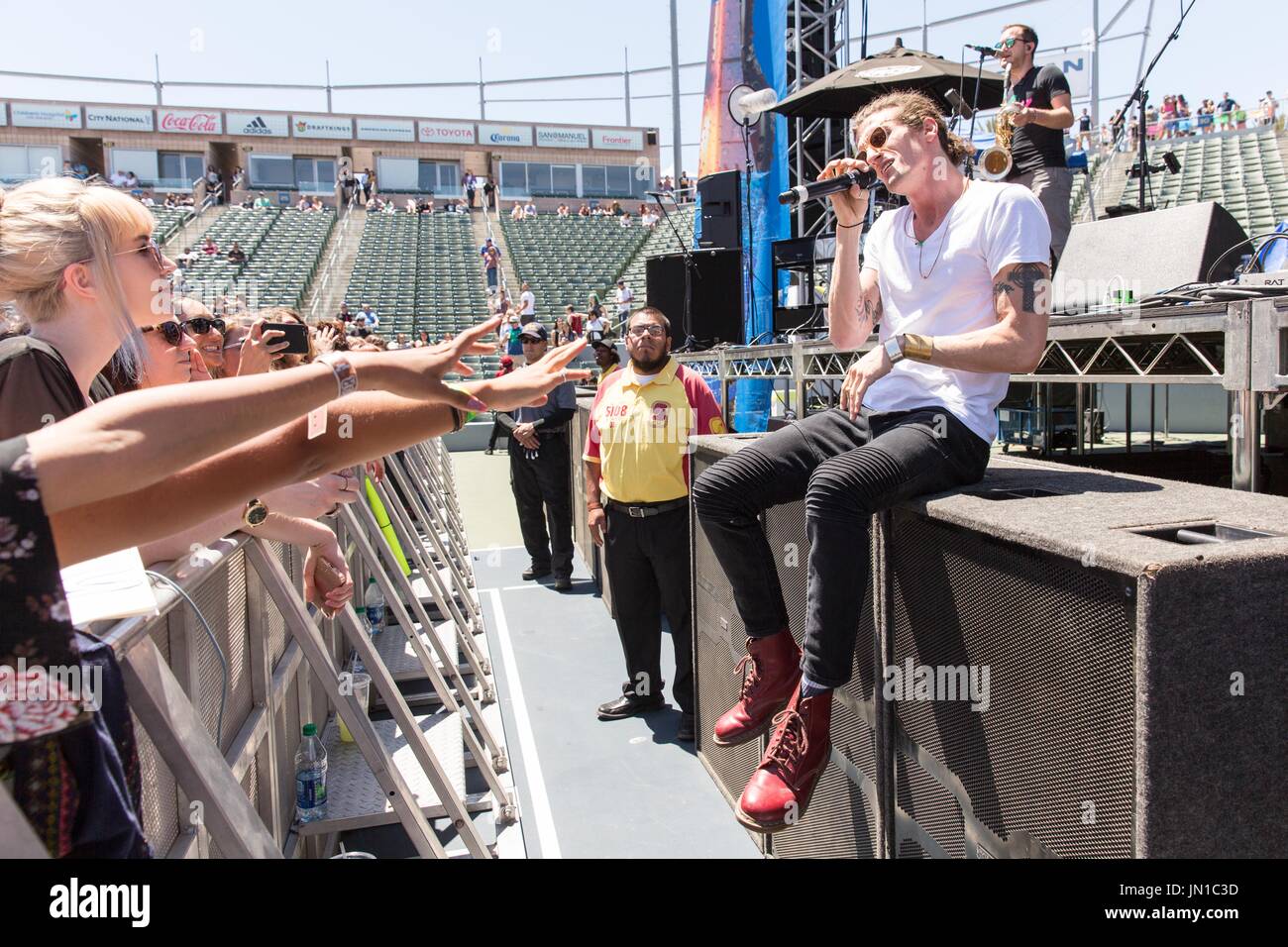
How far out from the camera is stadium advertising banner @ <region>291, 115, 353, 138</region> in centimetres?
4488

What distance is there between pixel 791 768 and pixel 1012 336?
122 centimetres

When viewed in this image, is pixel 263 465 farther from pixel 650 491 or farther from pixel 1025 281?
pixel 650 491

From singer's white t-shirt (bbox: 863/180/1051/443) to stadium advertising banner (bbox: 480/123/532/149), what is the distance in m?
49.0

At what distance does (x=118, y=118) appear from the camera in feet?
140

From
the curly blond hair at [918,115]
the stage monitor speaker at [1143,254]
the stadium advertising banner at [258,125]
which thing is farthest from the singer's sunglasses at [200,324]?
the stadium advertising banner at [258,125]

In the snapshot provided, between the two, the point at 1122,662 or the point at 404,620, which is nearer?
the point at 1122,662

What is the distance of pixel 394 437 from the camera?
1427 millimetres

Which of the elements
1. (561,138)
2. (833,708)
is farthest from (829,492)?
(561,138)

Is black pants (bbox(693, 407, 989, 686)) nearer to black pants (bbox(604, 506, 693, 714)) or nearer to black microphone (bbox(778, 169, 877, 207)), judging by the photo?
black microphone (bbox(778, 169, 877, 207))

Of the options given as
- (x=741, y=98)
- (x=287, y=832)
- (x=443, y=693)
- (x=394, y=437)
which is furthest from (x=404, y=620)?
(x=741, y=98)

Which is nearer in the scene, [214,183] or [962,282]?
[962,282]
